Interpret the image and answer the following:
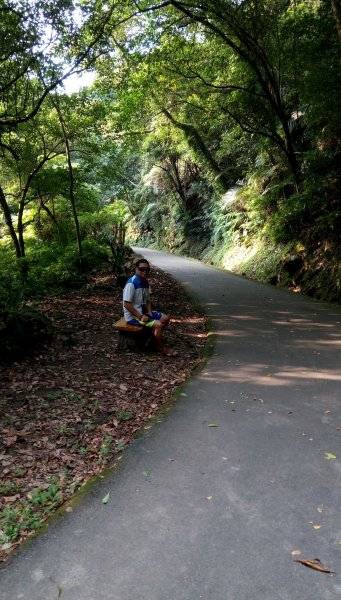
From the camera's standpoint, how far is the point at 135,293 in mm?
6934

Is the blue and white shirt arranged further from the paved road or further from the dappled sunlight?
the paved road

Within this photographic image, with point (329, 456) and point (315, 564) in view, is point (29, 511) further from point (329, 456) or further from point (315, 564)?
point (329, 456)

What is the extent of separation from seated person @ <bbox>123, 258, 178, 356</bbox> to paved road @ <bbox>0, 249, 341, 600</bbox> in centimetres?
135

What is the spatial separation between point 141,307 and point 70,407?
2.52m

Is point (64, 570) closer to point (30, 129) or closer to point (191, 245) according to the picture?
point (30, 129)

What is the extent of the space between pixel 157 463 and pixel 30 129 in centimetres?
1320

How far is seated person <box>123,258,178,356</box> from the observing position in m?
6.73

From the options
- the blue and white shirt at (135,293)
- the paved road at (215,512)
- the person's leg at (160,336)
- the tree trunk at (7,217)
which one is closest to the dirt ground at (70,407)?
the person's leg at (160,336)

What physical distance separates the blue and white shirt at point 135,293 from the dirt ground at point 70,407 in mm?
718

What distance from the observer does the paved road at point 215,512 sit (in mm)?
2508

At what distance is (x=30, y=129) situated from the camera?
13984mm

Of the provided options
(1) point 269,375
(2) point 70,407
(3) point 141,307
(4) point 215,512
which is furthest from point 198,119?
(4) point 215,512

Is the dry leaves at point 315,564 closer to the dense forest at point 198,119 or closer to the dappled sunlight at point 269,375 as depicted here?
the dappled sunlight at point 269,375

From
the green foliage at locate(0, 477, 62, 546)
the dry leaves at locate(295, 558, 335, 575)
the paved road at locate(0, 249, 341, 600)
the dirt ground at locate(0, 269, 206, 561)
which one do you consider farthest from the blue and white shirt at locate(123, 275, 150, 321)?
the dry leaves at locate(295, 558, 335, 575)
